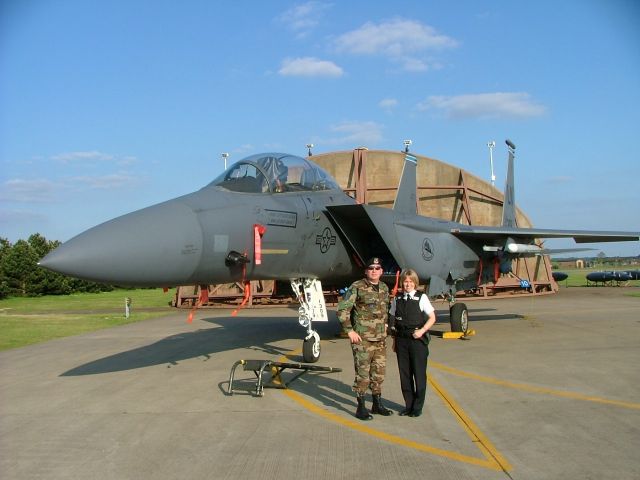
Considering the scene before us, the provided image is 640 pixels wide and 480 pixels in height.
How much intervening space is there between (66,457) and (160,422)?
106 centimetres

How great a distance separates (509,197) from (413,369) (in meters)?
12.5

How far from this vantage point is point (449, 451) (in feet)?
13.3

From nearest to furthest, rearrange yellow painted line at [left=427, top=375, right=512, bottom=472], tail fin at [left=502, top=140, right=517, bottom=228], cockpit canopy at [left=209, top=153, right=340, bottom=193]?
yellow painted line at [left=427, top=375, right=512, bottom=472]
cockpit canopy at [left=209, top=153, right=340, bottom=193]
tail fin at [left=502, top=140, right=517, bottom=228]

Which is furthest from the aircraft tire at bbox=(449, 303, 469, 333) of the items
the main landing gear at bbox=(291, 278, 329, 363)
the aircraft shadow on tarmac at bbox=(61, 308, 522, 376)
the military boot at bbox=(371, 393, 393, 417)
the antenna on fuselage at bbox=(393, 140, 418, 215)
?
the military boot at bbox=(371, 393, 393, 417)

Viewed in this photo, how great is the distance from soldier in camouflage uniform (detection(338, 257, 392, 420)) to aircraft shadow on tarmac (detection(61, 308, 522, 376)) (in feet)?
11.6

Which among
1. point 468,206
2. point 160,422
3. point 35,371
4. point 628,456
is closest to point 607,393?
point 628,456

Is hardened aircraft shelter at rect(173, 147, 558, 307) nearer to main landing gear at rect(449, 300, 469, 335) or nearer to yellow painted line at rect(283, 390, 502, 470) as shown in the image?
main landing gear at rect(449, 300, 469, 335)

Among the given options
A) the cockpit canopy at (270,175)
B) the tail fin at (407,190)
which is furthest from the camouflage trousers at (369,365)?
the tail fin at (407,190)

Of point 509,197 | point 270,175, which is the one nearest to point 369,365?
point 270,175

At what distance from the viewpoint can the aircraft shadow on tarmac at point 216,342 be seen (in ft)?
27.9

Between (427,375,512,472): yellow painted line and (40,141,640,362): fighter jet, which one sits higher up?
(40,141,640,362): fighter jet

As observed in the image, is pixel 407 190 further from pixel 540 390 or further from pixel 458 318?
pixel 540 390

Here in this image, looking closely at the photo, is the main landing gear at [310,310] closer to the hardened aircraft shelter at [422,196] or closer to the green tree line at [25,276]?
the hardened aircraft shelter at [422,196]

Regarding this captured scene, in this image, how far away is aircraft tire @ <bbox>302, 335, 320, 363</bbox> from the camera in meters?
7.70
